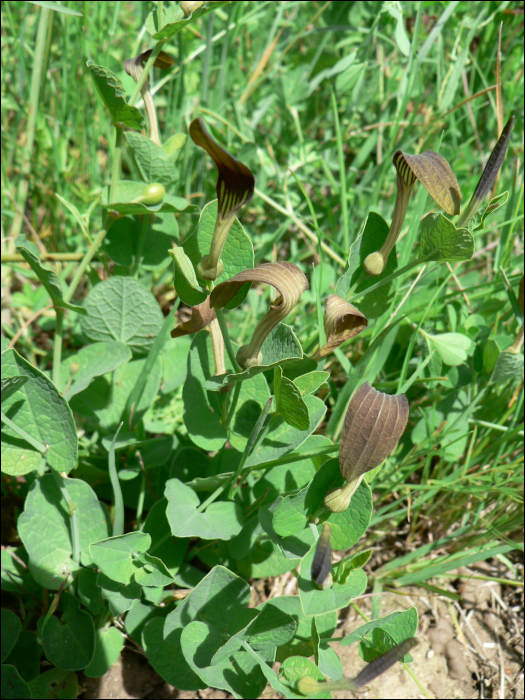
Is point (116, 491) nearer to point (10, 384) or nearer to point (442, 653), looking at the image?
point (10, 384)

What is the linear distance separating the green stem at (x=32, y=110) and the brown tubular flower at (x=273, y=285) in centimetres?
122

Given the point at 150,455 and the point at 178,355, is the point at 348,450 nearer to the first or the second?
the point at 150,455

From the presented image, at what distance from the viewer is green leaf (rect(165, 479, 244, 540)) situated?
1005mm

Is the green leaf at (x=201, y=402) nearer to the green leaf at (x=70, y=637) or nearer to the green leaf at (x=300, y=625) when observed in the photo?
the green leaf at (x=300, y=625)

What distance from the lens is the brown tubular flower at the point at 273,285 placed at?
2.36 feet

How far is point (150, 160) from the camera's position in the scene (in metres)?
1.27

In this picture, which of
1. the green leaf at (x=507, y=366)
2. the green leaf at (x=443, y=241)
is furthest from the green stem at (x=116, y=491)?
the green leaf at (x=507, y=366)

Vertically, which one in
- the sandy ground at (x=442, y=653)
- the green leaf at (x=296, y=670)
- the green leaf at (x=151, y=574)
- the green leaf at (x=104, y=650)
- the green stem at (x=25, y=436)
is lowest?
the sandy ground at (x=442, y=653)

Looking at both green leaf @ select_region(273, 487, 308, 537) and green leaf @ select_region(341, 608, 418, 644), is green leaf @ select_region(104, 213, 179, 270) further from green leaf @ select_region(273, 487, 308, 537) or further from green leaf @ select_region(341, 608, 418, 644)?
green leaf @ select_region(341, 608, 418, 644)

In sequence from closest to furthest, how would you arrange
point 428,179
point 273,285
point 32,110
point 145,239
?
1. point 273,285
2. point 428,179
3. point 145,239
4. point 32,110

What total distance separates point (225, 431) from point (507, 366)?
735 mm

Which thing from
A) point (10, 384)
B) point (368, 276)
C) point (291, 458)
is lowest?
point (291, 458)

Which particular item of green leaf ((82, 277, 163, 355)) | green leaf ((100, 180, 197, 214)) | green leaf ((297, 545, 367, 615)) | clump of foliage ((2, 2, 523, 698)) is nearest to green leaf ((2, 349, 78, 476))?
clump of foliage ((2, 2, 523, 698))

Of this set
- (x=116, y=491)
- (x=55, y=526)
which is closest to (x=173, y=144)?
(x=116, y=491)
